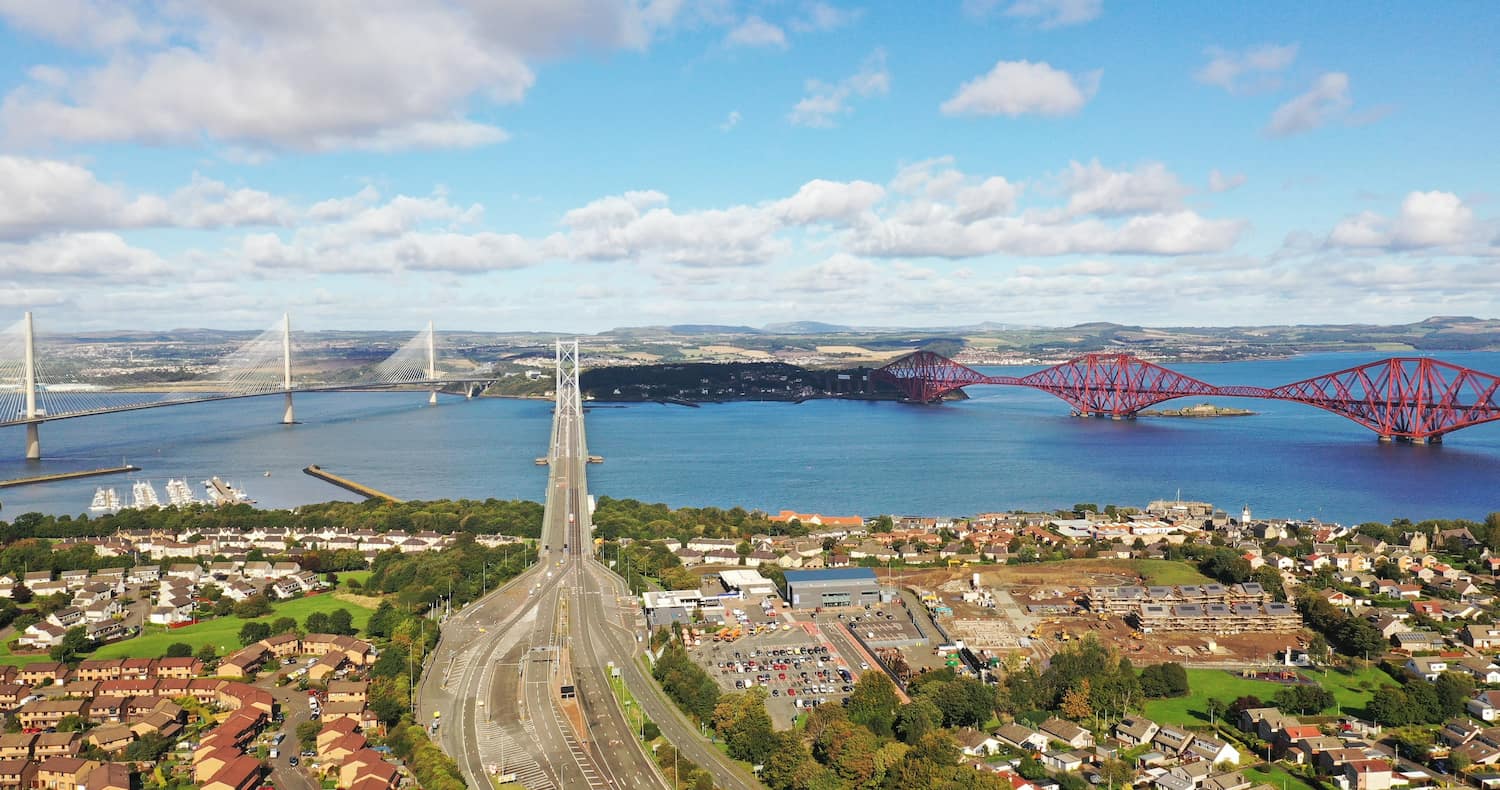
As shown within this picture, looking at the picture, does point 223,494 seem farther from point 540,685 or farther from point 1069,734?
point 1069,734

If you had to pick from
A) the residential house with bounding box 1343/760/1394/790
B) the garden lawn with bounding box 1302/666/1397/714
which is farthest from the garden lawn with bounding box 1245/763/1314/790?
the garden lawn with bounding box 1302/666/1397/714

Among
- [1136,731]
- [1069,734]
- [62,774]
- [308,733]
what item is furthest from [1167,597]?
[62,774]

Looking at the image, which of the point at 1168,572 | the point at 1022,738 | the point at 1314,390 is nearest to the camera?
the point at 1022,738

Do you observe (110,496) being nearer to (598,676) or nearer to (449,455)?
(449,455)

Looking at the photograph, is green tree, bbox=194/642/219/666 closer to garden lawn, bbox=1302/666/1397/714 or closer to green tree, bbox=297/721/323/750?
green tree, bbox=297/721/323/750

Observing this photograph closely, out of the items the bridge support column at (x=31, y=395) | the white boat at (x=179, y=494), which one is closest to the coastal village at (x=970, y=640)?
the white boat at (x=179, y=494)

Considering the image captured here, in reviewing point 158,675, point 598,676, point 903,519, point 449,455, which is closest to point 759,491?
point 903,519

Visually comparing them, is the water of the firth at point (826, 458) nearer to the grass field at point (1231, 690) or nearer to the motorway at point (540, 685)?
the motorway at point (540, 685)
